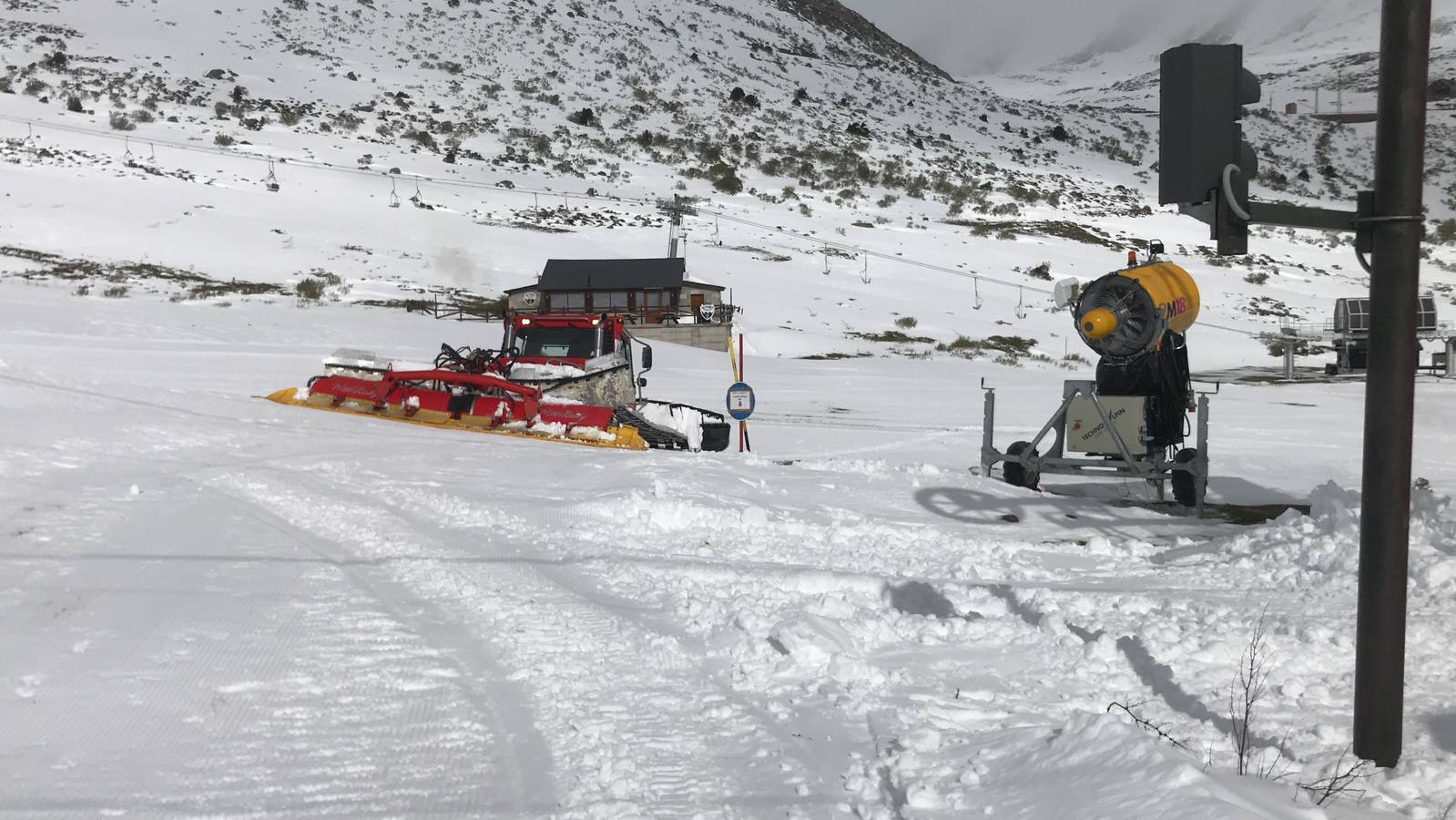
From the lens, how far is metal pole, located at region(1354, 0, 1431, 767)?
3.50 metres

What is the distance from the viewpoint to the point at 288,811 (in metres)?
3.44

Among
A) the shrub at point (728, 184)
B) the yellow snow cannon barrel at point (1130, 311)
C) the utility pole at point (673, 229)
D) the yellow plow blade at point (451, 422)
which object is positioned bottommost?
the yellow plow blade at point (451, 422)

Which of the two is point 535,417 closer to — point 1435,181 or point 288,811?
point 288,811

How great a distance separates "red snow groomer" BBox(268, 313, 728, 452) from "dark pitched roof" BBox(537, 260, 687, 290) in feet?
80.2

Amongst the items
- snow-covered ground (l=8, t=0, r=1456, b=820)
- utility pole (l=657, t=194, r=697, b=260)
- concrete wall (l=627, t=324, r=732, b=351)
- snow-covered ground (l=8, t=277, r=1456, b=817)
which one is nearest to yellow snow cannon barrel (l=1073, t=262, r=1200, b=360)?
snow-covered ground (l=8, t=0, r=1456, b=820)

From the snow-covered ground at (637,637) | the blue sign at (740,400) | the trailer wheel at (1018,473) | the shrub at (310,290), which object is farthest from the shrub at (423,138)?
the trailer wheel at (1018,473)

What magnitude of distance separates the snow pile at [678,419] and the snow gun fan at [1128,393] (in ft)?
15.7

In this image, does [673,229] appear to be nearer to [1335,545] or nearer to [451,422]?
[451,422]

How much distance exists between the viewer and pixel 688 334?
38875 mm

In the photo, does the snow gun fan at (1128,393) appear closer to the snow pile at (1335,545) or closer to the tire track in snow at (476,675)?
the snow pile at (1335,545)

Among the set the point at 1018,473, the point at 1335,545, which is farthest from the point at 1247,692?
the point at 1018,473

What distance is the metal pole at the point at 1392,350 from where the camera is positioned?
11.5 ft

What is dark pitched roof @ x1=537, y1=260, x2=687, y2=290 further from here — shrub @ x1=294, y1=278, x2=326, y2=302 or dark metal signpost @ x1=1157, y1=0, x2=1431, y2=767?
dark metal signpost @ x1=1157, y1=0, x2=1431, y2=767

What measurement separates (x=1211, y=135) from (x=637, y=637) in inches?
137
